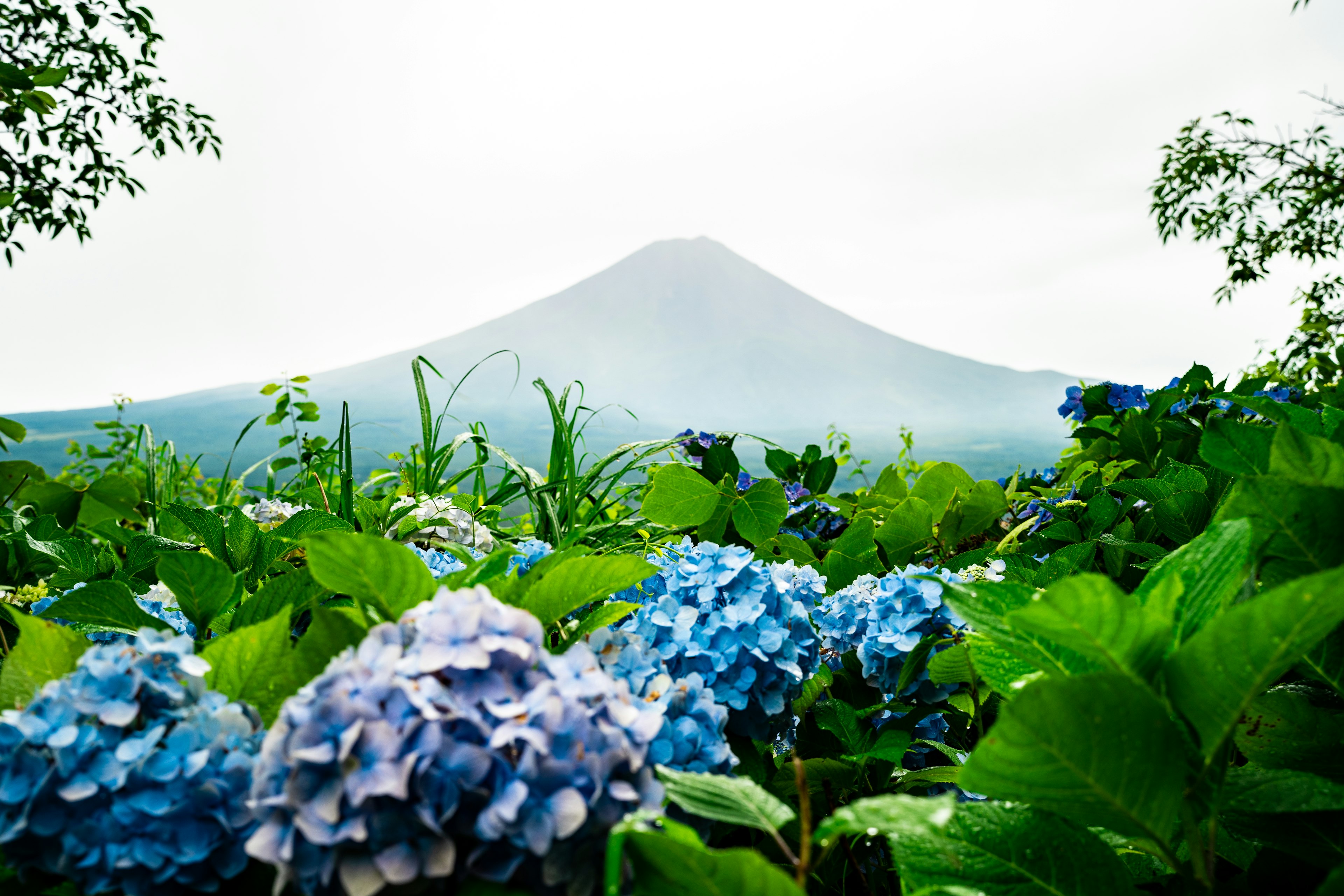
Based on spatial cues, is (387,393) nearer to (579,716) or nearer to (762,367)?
(762,367)

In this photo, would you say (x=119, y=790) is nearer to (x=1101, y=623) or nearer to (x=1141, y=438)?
(x=1101, y=623)

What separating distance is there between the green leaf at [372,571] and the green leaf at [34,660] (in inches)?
7.7

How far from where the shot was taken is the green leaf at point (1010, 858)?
1.75ft

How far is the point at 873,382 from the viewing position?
5669cm

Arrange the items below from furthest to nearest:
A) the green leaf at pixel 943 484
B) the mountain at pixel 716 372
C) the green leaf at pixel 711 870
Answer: the mountain at pixel 716 372, the green leaf at pixel 943 484, the green leaf at pixel 711 870

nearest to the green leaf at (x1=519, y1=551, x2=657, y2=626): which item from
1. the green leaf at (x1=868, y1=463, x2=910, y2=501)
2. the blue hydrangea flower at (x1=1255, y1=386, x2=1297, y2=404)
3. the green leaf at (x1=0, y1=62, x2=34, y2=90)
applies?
the green leaf at (x1=0, y1=62, x2=34, y2=90)

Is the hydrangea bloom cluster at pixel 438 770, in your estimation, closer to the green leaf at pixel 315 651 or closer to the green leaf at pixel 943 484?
the green leaf at pixel 315 651

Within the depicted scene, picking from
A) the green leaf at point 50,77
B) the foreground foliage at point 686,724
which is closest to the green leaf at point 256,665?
the foreground foliage at point 686,724

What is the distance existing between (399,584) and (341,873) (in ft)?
0.71

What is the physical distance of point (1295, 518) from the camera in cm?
58

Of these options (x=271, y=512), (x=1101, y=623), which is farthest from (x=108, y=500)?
(x=1101, y=623)

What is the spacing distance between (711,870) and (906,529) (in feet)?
3.74

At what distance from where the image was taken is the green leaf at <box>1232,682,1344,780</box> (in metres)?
0.63

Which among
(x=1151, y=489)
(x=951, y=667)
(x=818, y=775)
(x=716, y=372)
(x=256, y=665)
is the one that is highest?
(x=256, y=665)
